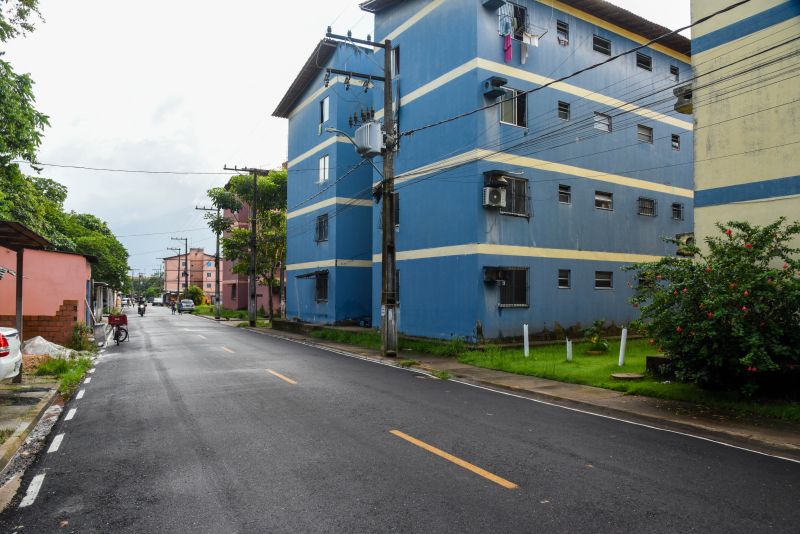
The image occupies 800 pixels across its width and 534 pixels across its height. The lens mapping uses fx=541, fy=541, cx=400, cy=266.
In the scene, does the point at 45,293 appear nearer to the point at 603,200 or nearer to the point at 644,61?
the point at 603,200

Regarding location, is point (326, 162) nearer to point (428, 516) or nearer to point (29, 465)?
point (29, 465)

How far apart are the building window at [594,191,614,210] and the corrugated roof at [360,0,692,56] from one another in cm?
638

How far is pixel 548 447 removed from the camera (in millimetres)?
6941

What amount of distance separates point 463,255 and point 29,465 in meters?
15.1

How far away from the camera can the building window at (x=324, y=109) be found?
98.7 ft

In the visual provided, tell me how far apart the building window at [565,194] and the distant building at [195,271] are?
99260mm

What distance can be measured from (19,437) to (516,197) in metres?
16.8

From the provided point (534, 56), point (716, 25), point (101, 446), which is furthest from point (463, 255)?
point (101, 446)

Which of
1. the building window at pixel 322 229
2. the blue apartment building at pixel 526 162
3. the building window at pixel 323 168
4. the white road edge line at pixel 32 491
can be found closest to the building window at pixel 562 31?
the blue apartment building at pixel 526 162

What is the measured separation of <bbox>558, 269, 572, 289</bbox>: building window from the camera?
21312 mm

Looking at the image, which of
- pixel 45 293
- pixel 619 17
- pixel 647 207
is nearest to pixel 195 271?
pixel 45 293

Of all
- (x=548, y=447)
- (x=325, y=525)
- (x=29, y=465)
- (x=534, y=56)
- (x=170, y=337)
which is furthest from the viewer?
(x=170, y=337)

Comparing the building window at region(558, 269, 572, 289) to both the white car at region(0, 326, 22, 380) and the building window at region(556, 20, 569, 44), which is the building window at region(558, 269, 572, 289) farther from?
the white car at region(0, 326, 22, 380)

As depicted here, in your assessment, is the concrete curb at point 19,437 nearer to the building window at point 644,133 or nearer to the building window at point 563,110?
the building window at point 563,110
